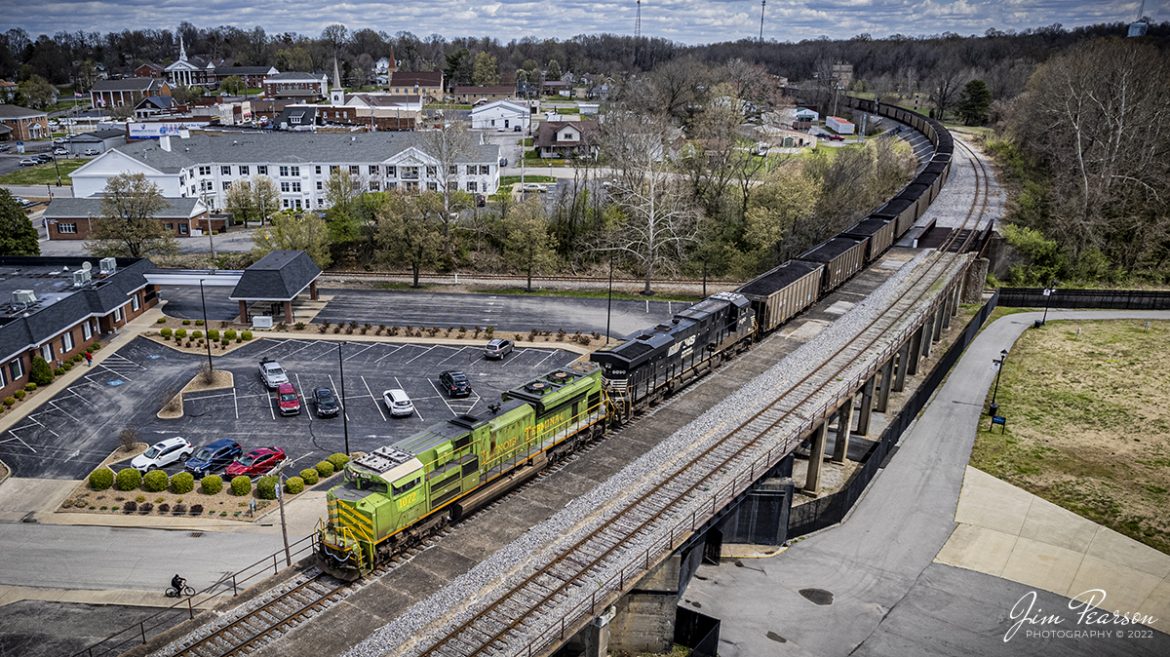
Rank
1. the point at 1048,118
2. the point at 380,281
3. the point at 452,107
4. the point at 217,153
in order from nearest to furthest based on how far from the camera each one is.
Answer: the point at 380,281 → the point at 1048,118 → the point at 217,153 → the point at 452,107

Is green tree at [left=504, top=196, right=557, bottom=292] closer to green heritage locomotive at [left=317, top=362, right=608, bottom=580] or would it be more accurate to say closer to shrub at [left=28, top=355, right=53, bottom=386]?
green heritage locomotive at [left=317, top=362, right=608, bottom=580]

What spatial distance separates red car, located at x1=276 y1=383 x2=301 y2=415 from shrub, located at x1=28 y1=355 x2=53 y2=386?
50.5 feet

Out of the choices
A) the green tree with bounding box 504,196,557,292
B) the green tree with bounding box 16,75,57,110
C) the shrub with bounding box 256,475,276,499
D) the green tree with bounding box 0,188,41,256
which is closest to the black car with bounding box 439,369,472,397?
the shrub with bounding box 256,475,276,499

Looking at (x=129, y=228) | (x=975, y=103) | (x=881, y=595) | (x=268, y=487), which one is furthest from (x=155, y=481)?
(x=975, y=103)

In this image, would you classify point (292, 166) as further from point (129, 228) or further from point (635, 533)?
point (635, 533)

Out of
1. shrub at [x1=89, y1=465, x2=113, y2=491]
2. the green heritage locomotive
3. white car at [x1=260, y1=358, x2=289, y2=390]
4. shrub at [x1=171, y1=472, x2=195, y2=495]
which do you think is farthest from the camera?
white car at [x1=260, y1=358, x2=289, y2=390]

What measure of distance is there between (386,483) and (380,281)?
51231 millimetres

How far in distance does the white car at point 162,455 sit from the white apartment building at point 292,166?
56.1 m

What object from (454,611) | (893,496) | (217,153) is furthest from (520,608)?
(217,153)

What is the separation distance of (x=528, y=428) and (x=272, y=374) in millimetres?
25588

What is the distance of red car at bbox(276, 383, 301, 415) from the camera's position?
4491cm

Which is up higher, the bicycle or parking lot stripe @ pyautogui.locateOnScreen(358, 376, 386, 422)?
parking lot stripe @ pyautogui.locateOnScreen(358, 376, 386, 422)

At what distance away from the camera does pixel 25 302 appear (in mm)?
52094

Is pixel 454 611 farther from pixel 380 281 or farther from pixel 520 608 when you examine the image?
pixel 380 281
